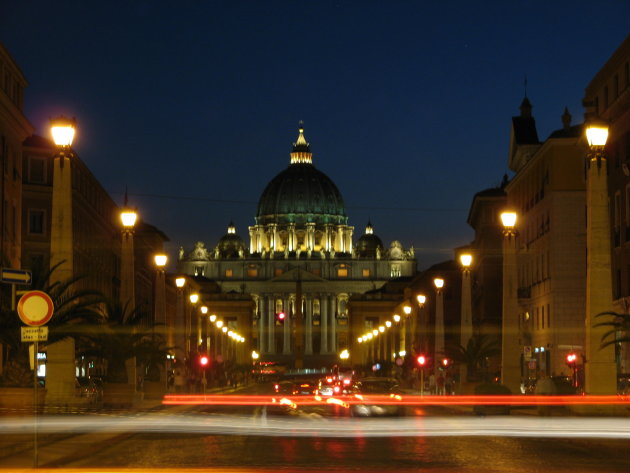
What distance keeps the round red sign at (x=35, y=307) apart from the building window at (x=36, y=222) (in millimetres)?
57262

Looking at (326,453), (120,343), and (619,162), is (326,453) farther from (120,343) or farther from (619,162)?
(619,162)

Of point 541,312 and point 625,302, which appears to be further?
point 541,312

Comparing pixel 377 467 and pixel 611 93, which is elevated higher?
pixel 611 93

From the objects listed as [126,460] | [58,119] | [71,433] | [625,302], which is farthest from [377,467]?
[625,302]

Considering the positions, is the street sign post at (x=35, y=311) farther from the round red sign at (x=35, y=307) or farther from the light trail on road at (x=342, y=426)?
the light trail on road at (x=342, y=426)

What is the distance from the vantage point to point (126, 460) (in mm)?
21484

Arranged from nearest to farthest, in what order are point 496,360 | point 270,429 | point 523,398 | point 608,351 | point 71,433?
point 71,433 < point 270,429 < point 608,351 < point 523,398 < point 496,360

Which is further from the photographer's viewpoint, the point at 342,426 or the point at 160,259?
the point at 160,259

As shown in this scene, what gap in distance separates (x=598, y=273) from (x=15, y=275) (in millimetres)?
16170

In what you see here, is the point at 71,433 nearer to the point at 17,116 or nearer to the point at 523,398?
the point at 523,398

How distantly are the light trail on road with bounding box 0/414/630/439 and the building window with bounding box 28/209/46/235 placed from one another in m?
44.4

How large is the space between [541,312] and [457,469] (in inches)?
2507

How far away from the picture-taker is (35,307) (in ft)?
72.3

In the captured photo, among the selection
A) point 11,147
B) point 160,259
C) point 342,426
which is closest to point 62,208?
point 342,426
